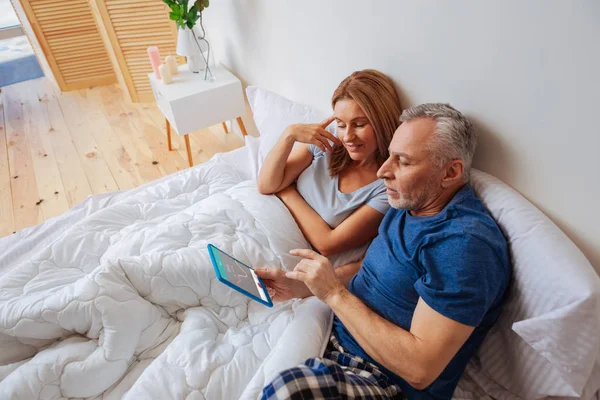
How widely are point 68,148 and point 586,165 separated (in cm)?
Answer: 304

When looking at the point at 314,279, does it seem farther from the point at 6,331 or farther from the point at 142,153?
the point at 142,153

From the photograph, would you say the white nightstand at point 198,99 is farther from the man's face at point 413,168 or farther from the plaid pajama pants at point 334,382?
the plaid pajama pants at point 334,382

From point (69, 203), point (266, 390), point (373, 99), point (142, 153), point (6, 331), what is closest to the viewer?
point (266, 390)

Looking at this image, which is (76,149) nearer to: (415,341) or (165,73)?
(165,73)

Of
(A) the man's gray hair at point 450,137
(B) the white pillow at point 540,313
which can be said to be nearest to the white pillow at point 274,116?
(A) the man's gray hair at point 450,137

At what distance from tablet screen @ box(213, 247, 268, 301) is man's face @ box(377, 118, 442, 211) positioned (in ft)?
1.35

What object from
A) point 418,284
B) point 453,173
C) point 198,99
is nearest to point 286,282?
point 418,284

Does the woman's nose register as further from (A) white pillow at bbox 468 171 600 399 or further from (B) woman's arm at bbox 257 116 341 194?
(A) white pillow at bbox 468 171 600 399

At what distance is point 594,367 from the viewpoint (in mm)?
754

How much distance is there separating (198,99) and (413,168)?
4.85 ft

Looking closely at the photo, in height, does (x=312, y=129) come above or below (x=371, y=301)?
above

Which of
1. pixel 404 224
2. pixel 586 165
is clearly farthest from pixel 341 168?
pixel 586 165

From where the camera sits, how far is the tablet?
0.91 metres

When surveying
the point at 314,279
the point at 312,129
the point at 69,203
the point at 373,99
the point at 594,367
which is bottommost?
the point at 69,203
